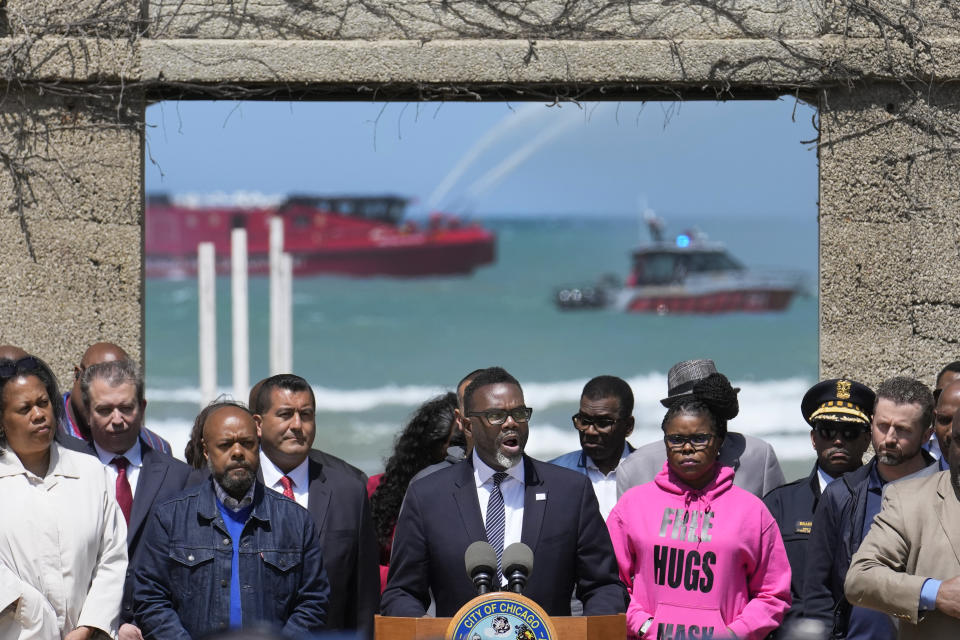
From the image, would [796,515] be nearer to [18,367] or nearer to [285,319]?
[18,367]

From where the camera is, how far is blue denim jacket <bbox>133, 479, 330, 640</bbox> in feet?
15.5

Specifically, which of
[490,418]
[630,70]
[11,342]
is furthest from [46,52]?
[490,418]

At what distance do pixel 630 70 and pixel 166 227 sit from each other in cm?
4985

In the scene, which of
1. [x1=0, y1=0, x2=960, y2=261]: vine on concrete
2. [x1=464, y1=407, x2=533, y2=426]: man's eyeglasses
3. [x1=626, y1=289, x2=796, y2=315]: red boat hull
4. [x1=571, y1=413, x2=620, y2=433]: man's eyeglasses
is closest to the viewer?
[x1=464, y1=407, x2=533, y2=426]: man's eyeglasses

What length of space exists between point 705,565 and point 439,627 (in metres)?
1.17

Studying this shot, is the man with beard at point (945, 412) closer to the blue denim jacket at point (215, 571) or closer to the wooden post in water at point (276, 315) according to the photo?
the blue denim jacket at point (215, 571)

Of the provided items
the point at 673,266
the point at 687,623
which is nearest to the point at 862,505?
the point at 687,623

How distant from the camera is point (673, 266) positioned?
4453 centimetres

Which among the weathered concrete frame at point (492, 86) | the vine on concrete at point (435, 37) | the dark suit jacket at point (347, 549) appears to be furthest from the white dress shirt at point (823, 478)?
the vine on concrete at point (435, 37)

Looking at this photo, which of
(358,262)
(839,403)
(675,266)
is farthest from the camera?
(358,262)

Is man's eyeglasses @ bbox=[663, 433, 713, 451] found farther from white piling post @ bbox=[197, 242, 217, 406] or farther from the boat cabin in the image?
the boat cabin

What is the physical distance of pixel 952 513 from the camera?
4.27m

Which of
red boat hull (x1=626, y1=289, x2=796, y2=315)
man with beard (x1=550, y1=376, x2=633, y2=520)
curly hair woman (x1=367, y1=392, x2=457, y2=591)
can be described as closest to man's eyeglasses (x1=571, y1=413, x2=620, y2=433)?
man with beard (x1=550, y1=376, x2=633, y2=520)

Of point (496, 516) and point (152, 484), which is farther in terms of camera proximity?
point (152, 484)
